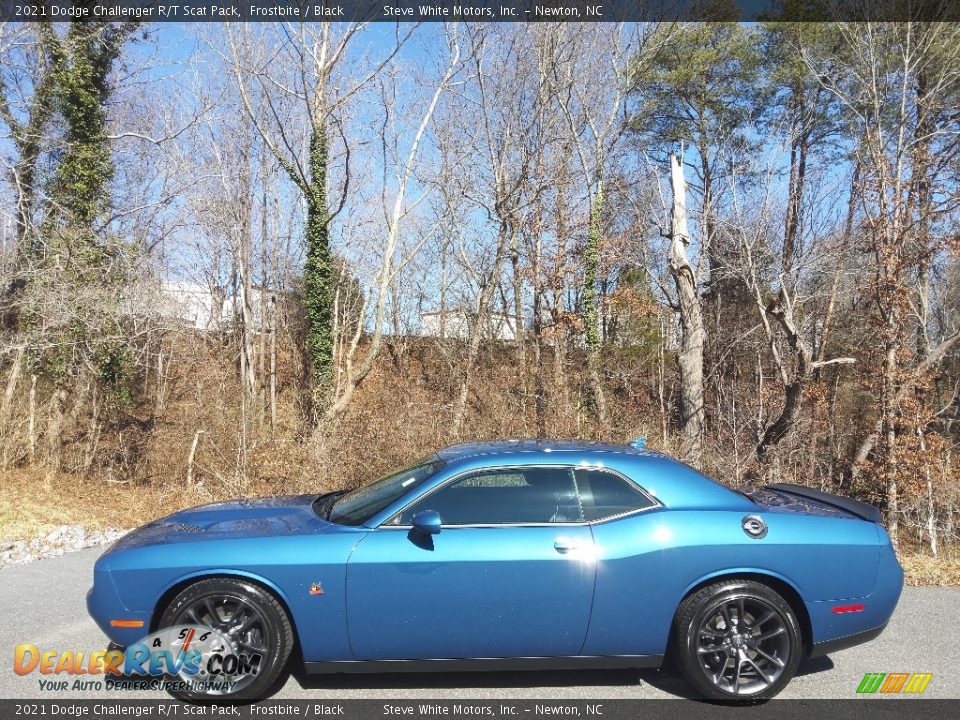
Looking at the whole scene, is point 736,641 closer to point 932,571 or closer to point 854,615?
point 854,615

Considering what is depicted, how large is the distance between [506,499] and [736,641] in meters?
1.45

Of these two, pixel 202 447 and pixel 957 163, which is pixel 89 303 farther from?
pixel 957 163

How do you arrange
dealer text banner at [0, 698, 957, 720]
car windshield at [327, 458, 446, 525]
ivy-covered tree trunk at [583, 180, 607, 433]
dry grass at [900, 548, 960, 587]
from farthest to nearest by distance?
ivy-covered tree trunk at [583, 180, 607, 433] < dry grass at [900, 548, 960, 587] < car windshield at [327, 458, 446, 525] < dealer text banner at [0, 698, 957, 720]

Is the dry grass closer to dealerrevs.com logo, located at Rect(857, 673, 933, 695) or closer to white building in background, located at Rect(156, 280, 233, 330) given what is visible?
dealerrevs.com logo, located at Rect(857, 673, 933, 695)

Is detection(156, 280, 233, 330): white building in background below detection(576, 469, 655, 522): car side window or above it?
above

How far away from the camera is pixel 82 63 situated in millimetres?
13969

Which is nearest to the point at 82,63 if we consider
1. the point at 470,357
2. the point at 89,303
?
the point at 89,303

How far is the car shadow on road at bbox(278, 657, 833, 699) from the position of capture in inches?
152

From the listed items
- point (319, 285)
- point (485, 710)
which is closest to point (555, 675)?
point (485, 710)

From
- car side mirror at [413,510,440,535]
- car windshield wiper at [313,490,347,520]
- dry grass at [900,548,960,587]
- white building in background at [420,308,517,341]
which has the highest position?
white building in background at [420,308,517,341]

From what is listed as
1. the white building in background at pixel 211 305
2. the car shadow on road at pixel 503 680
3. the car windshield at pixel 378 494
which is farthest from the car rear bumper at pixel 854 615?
the white building in background at pixel 211 305

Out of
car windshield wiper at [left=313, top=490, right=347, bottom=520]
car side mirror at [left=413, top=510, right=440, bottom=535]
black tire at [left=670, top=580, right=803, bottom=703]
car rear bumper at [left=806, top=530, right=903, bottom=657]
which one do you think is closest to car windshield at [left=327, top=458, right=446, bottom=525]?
car windshield wiper at [left=313, top=490, right=347, bottom=520]

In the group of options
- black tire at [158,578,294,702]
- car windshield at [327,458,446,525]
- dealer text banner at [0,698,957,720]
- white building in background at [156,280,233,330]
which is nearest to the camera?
dealer text banner at [0,698,957,720]

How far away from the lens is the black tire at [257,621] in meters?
3.64
